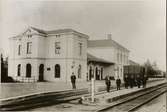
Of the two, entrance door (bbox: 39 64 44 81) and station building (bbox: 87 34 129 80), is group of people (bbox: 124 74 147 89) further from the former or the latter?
entrance door (bbox: 39 64 44 81)

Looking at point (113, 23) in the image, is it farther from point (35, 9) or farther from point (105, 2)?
point (35, 9)

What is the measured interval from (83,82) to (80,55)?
405mm

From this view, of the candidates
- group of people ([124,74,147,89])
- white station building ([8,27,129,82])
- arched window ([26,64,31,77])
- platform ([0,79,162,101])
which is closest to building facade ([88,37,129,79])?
white station building ([8,27,129,82])

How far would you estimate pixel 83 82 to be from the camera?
3.69 m

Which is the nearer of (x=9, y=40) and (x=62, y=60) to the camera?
(x=9, y=40)

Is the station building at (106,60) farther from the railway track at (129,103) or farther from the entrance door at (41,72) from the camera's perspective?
the entrance door at (41,72)

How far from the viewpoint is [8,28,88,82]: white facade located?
2984mm

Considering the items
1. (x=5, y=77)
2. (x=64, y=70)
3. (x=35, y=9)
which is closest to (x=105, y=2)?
(x=35, y=9)

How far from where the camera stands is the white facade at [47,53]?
2.98m

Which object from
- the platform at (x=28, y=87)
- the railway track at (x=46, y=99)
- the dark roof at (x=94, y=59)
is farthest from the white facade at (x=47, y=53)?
the railway track at (x=46, y=99)

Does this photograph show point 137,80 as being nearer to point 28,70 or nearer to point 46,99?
point 46,99

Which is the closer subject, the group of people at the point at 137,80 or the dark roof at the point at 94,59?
the dark roof at the point at 94,59

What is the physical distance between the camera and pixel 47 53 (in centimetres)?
324

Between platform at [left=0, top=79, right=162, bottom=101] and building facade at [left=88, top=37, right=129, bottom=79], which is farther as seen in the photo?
building facade at [left=88, top=37, right=129, bottom=79]
